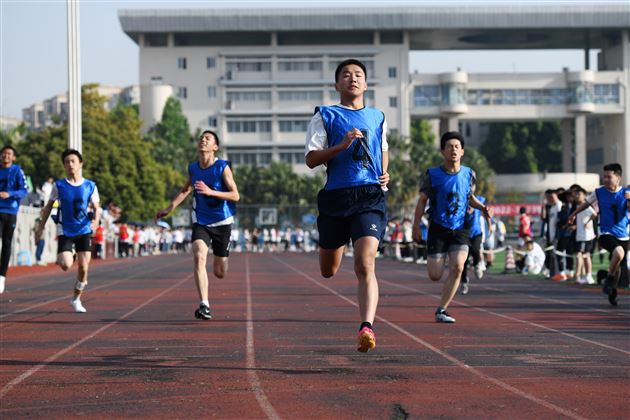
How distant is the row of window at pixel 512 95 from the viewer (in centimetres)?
10925

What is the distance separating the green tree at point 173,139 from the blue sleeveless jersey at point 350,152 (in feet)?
281

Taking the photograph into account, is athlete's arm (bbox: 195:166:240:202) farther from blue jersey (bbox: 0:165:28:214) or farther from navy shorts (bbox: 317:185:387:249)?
blue jersey (bbox: 0:165:28:214)

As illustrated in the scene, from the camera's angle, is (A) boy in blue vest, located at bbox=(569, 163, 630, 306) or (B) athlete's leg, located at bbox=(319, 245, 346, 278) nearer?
(B) athlete's leg, located at bbox=(319, 245, 346, 278)

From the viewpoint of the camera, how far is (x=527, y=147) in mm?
127125

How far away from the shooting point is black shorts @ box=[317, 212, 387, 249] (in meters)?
8.62

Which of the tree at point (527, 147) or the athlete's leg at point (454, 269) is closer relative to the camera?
the athlete's leg at point (454, 269)

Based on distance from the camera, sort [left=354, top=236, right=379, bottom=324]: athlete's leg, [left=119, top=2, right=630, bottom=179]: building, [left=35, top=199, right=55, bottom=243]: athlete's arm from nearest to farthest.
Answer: [left=354, top=236, right=379, bottom=324]: athlete's leg < [left=35, top=199, right=55, bottom=243]: athlete's arm < [left=119, top=2, right=630, bottom=179]: building

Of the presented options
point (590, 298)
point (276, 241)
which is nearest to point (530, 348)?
point (590, 298)

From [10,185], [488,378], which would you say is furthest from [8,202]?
[488,378]

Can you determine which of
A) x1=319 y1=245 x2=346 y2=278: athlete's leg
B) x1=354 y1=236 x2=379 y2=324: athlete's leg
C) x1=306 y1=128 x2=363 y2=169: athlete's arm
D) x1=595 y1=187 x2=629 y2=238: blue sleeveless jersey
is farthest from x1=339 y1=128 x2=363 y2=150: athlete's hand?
x1=595 y1=187 x2=629 y2=238: blue sleeveless jersey

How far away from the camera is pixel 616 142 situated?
113625 mm

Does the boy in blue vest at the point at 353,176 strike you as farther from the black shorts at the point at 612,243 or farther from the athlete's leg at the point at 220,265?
the black shorts at the point at 612,243

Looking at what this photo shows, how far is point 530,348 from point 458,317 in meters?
3.69

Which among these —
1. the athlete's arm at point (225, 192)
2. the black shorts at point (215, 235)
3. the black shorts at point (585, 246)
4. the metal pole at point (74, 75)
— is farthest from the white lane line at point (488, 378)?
the metal pole at point (74, 75)
